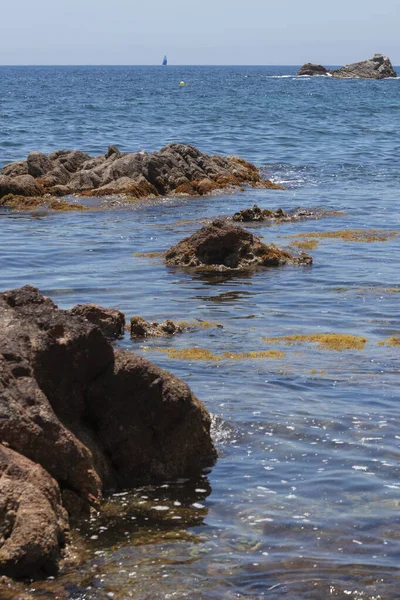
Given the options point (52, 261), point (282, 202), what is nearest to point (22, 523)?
point (52, 261)


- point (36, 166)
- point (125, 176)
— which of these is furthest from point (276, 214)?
point (36, 166)

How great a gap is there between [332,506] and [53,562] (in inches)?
86.3

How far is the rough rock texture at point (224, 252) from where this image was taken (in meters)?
15.7

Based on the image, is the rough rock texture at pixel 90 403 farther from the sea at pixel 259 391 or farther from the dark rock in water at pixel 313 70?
the dark rock in water at pixel 313 70

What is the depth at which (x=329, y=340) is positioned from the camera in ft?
36.9

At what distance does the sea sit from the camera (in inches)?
235

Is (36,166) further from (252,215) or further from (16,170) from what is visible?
(252,215)

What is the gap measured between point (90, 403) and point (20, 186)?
1763 cm

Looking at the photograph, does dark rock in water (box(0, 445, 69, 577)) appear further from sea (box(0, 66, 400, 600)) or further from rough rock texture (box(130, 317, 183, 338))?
rough rock texture (box(130, 317, 183, 338))

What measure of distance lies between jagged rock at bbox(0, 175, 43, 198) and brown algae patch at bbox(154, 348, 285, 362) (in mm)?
14219

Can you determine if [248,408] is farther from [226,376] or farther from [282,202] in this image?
[282,202]

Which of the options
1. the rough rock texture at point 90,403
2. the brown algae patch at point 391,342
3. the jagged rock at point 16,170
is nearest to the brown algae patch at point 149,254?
the brown algae patch at point 391,342

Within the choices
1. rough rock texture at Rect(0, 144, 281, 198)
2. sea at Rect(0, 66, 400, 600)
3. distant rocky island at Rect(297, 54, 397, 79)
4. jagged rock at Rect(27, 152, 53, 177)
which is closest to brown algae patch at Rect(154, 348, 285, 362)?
sea at Rect(0, 66, 400, 600)

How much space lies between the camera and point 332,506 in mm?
6945
